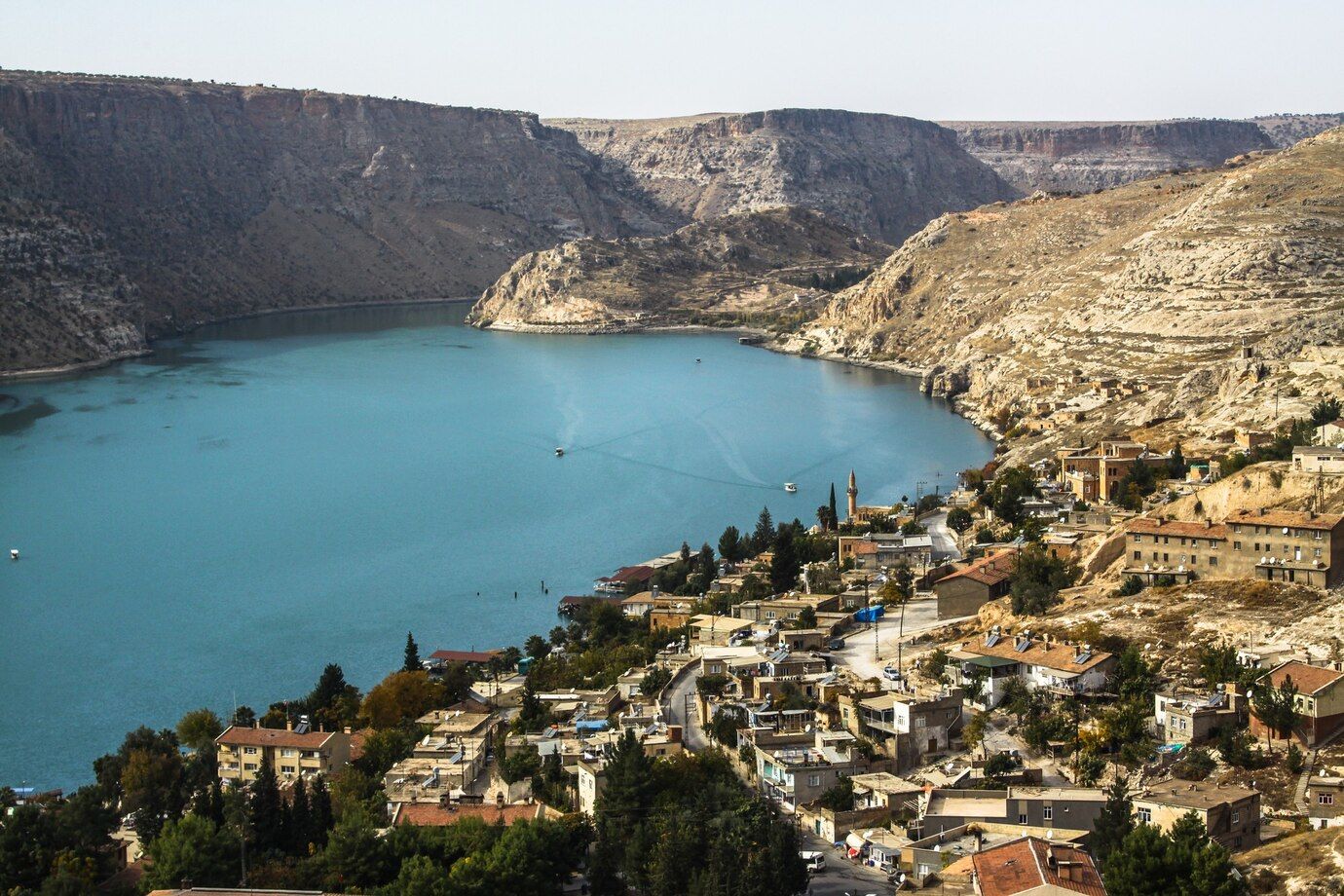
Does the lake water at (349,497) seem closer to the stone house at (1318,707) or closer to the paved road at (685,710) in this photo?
the paved road at (685,710)

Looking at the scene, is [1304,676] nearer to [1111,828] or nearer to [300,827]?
[1111,828]

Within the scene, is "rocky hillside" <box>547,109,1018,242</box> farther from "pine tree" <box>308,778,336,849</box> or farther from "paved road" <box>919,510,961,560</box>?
"pine tree" <box>308,778,336,849</box>

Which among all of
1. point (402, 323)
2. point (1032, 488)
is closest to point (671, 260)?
point (402, 323)

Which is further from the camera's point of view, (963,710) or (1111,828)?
(963,710)

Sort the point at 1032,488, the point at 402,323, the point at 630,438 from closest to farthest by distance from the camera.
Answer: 1. the point at 1032,488
2. the point at 630,438
3. the point at 402,323

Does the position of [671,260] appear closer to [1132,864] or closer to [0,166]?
[0,166]

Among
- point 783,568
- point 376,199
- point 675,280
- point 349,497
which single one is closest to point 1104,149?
point 376,199

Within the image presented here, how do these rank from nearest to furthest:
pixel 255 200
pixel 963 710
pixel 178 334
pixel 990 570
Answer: pixel 963 710 → pixel 990 570 → pixel 178 334 → pixel 255 200
